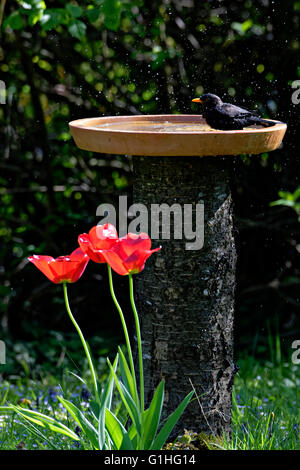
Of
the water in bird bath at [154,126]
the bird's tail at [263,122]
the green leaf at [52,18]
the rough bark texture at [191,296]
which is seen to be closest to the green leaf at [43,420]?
the rough bark texture at [191,296]

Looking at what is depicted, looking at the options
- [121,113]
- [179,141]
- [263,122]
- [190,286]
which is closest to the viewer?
[179,141]

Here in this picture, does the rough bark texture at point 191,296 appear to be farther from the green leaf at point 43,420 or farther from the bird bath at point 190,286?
the green leaf at point 43,420

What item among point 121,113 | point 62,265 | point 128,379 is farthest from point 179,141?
point 121,113

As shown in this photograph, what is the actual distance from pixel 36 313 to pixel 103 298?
0.42 metres

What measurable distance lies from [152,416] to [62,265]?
49 cm

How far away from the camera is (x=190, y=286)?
2262mm

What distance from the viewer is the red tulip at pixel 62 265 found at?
1.84 metres

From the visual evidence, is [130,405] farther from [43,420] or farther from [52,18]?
[52,18]

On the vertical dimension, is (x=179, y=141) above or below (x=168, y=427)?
above

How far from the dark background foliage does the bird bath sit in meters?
1.20

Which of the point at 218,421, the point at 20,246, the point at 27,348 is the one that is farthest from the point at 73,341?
the point at 218,421

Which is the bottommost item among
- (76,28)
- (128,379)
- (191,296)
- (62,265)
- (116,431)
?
(116,431)

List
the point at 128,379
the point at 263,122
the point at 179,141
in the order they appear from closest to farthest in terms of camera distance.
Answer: the point at 128,379
the point at 179,141
the point at 263,122

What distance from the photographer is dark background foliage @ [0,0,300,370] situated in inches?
145
